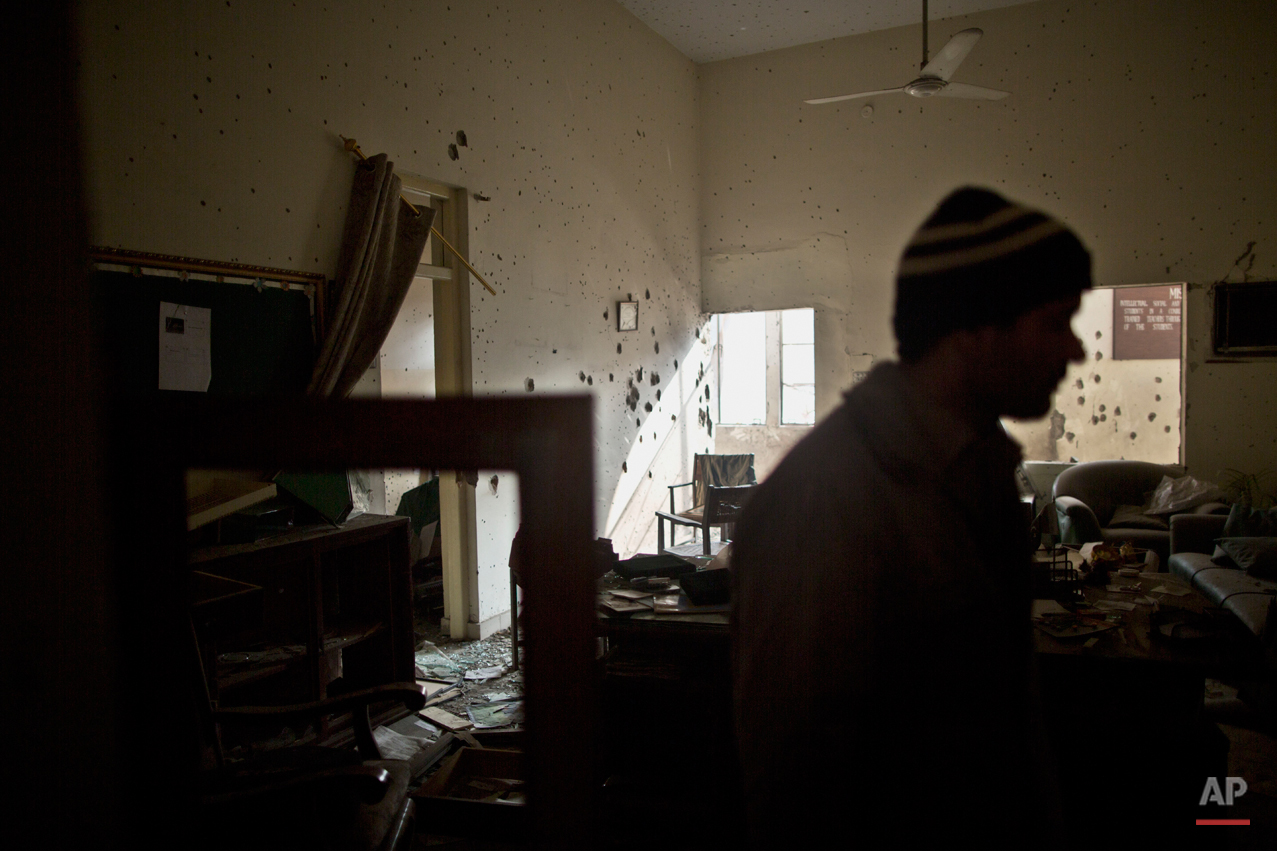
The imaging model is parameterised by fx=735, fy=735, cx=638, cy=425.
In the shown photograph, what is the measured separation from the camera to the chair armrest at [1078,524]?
4.62 metres

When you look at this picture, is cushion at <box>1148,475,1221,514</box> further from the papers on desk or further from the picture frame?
the papers on desk

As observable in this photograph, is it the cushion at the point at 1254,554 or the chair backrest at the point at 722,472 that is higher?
the chair backrest at the point at 722,472

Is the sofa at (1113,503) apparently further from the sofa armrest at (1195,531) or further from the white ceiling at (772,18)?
the white ceiling at (772,18)

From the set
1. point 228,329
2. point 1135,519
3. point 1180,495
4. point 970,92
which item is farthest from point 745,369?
point 228,329

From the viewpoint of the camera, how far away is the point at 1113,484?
5.16m

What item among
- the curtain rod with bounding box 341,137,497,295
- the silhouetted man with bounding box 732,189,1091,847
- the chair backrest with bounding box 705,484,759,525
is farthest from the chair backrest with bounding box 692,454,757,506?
the silhouetted man with bounding box 732,189,1091,847

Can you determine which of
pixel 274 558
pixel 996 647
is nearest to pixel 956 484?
pixel 996 647

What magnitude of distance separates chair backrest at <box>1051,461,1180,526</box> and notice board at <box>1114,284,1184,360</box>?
2322 millimetres

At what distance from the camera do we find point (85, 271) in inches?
16.0

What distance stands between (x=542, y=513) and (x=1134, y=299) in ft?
27.6

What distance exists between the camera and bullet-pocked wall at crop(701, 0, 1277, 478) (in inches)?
201

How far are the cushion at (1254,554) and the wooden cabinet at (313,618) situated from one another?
160 inches

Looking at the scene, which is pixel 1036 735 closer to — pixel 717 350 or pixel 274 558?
pixel 274 558

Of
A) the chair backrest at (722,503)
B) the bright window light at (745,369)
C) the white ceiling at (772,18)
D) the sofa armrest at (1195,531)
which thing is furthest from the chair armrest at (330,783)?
the bright window light at (745,369)
